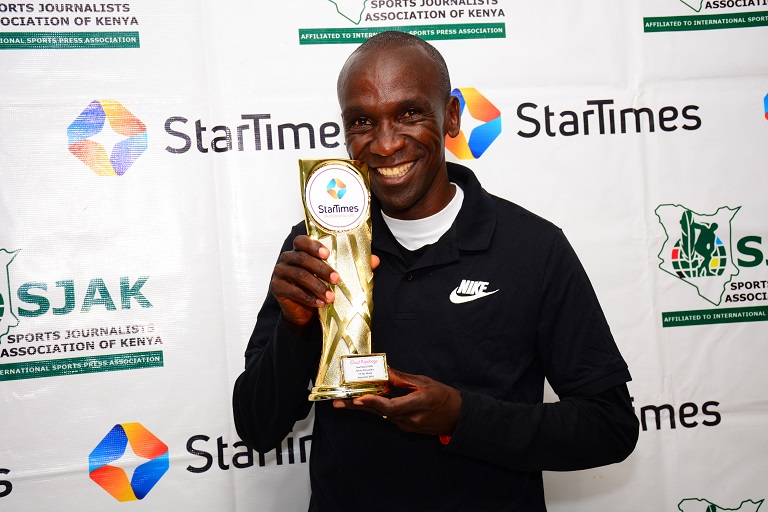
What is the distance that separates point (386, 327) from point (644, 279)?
94cm

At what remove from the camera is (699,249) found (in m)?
1.78

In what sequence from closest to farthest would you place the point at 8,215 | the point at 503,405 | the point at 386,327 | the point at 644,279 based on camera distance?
the point at 503,405
the point at 386,327
the point at 8,215
the point at 644,279

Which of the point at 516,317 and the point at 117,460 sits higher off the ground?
the point at 516,317

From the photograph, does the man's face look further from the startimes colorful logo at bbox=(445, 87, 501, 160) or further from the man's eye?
the startimes colorful logo at bbox=(445, 87, 501, 160)

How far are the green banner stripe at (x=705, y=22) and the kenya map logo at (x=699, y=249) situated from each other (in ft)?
1.62

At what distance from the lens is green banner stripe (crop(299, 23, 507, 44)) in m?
1.68

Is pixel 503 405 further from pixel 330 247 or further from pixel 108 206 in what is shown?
pixel 108 206

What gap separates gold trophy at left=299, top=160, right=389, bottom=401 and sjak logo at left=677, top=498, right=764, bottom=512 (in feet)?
4.03

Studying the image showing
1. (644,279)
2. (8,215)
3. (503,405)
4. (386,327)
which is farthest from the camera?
(644,279)

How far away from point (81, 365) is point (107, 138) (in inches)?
22.5

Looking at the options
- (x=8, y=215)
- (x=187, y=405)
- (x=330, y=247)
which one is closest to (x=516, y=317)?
(x=330, y=247)

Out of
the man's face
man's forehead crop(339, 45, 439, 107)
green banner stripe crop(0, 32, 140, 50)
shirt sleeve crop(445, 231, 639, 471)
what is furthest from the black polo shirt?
green banner stripe crop(0, 32, 140, 50)

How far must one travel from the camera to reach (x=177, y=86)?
5.39 feet

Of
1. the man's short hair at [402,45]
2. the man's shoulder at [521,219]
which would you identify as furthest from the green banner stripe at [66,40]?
the man's shoulder at [521,219]
